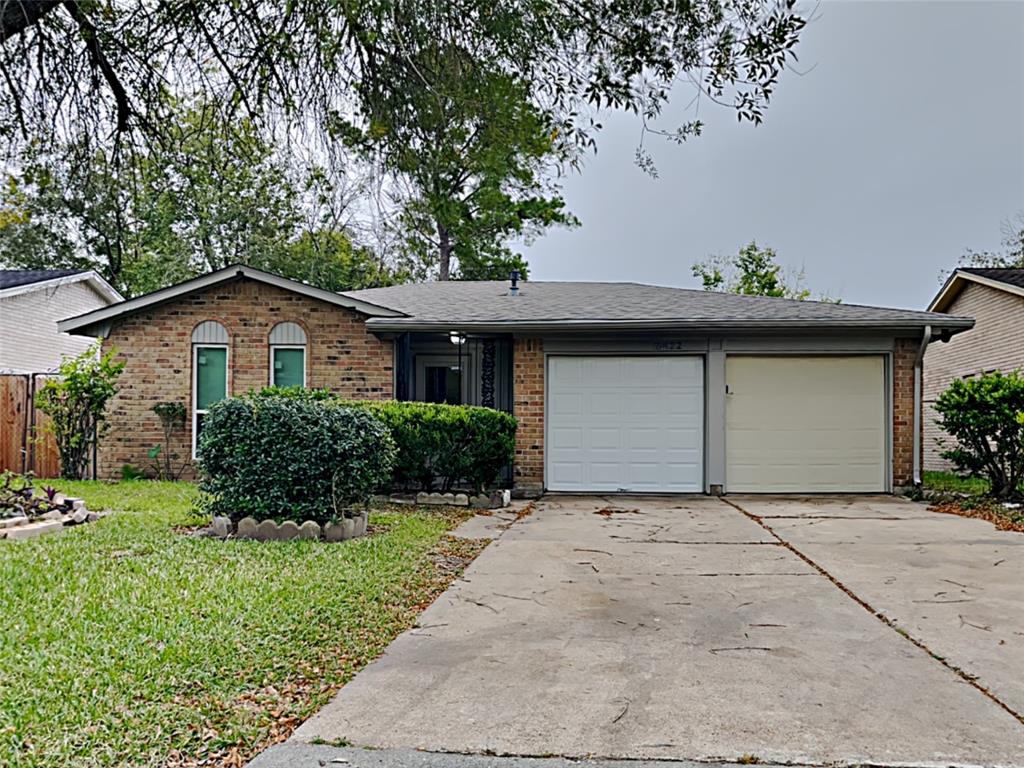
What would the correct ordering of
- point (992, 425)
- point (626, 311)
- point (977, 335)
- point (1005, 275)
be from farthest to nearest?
point (977, 335) < point (1005, 275) < point (626, 311) < point (992, 425)

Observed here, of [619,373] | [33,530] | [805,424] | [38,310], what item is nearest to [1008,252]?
[805,424]

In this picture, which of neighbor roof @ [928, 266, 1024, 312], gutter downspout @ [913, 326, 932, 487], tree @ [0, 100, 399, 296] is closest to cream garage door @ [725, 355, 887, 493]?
gutter downspout @ [913, 326, 932, 487]

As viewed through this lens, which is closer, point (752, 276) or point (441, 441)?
point (441, 441)

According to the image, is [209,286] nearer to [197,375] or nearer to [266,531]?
[197,375]

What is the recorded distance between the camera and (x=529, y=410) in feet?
38.9

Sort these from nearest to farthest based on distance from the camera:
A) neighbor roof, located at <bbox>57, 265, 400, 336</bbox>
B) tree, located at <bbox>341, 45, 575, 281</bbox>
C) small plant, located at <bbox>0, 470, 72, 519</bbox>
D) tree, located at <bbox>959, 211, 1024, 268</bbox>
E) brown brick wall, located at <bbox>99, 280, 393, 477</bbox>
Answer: tree, located at <bbox>341, 45, 575, 281</bbox> < small plant, located at <bbox>0, 470, 72, 519</bbox> < neighbor roof, located at <bbox>57, 265, 400, 336</bbox> < brown brick wall, located at <bbox>99, 280, 393, 477</bbox> < tree, located at <bbox>959, 211, 1024, 268</bbox>

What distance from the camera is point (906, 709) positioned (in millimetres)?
3316

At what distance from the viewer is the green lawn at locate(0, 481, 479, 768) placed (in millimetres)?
2984

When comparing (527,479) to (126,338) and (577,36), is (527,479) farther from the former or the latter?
(577,36)

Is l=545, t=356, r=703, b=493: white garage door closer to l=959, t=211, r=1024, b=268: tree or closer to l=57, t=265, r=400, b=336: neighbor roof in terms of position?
l=57, t=265, r=400, b=336: neighbor roof

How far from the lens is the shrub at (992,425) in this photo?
10.2 m

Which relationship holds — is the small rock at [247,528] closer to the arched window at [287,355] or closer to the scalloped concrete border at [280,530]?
the scalloped concrete border at [280,530]

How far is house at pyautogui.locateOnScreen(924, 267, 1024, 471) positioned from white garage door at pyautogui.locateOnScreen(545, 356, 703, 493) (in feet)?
17.9

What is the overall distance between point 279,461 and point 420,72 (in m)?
4.00
